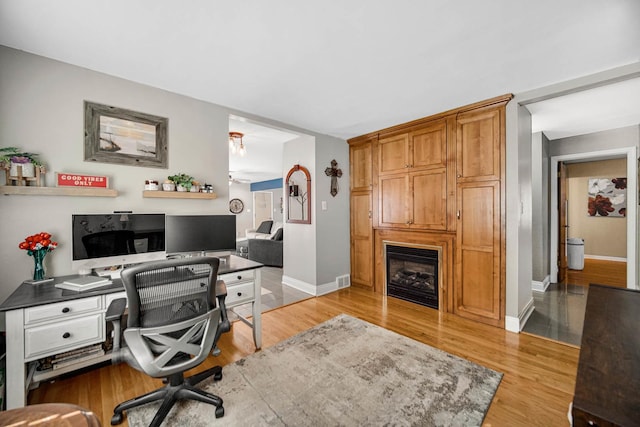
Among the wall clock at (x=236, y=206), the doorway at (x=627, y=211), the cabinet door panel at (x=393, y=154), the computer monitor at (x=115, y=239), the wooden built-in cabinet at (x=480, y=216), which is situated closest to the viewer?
the computer monitor at (x=115, y=239)

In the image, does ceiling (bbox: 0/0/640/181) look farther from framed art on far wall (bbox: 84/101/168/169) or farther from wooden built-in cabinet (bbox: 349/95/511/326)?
wooden built-in cabinet (bbox: 349/95/511/326)

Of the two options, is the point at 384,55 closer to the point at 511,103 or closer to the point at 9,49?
the point at 511,103

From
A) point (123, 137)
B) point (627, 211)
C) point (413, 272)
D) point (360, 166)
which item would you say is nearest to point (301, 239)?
point (360, 166)

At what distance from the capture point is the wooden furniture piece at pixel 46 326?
1.52 metres

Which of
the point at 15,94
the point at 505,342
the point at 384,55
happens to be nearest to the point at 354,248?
the point at 505,342

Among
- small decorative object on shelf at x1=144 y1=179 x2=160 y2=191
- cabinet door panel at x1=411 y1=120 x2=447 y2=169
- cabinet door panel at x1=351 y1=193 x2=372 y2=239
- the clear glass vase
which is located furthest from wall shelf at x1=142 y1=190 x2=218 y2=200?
cabinet door panel at x1=411 y1=120 x2=447 y2=169

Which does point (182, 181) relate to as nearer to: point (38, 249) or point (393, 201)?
point (38, 249)

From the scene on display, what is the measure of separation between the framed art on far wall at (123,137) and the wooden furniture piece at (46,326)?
1066 mm

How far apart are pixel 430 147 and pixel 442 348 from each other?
2338 millimetres

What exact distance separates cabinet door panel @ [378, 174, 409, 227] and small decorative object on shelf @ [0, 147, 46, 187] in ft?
12.0

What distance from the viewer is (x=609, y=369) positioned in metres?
0.82

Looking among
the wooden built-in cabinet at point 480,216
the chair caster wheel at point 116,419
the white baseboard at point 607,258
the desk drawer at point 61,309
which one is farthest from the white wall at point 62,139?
the white baseboard at point 607,258

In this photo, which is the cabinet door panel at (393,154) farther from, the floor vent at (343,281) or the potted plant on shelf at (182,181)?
the potted plant on shelf at (182,181)

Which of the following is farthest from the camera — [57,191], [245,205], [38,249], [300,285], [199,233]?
[245,205]
